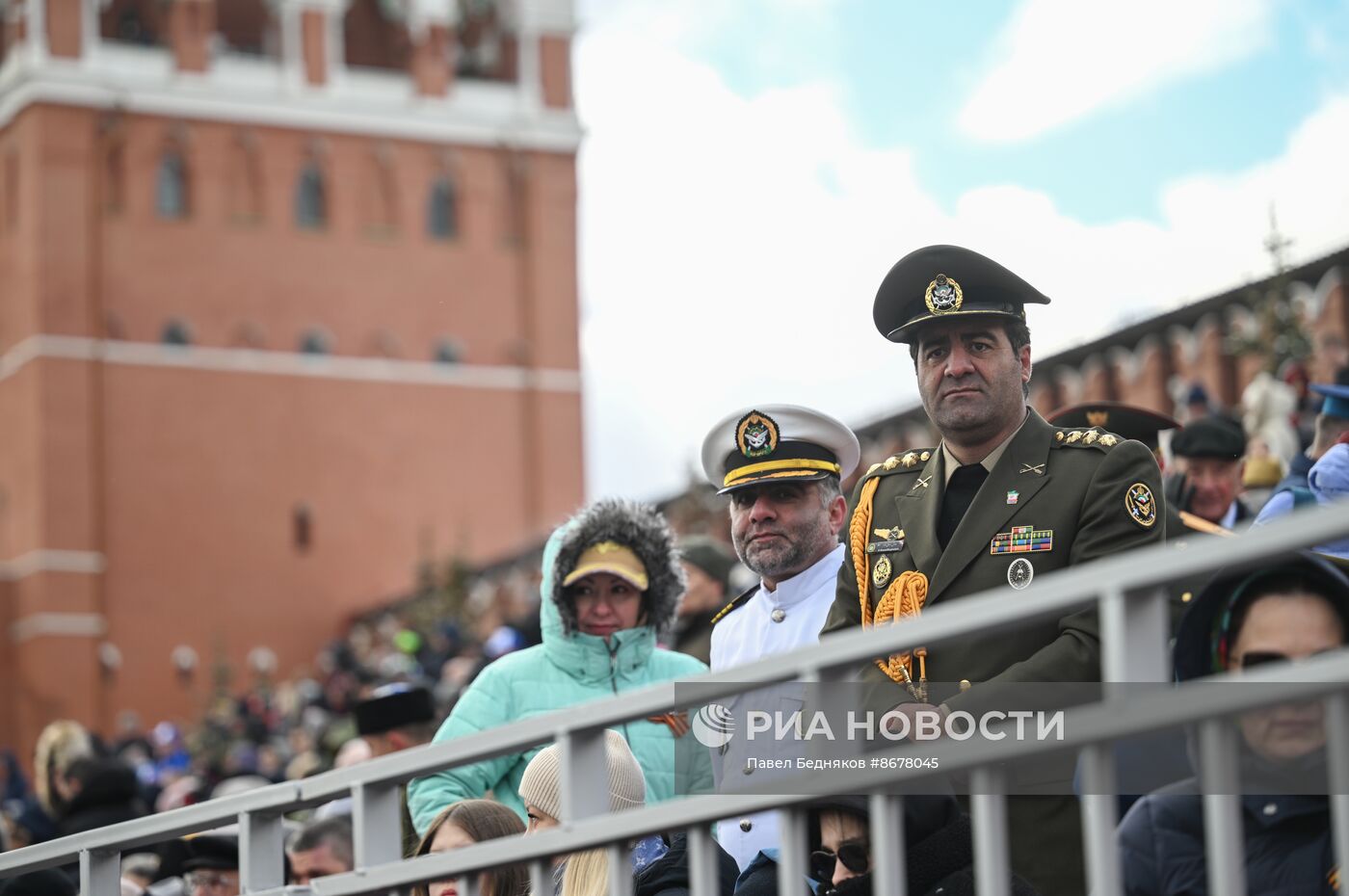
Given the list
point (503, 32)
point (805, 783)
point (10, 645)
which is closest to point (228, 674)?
point (10, 645)

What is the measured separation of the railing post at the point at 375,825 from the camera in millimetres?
3334

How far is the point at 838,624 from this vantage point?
158 inches

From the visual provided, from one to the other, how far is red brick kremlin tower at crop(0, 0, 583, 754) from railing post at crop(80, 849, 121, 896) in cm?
3353

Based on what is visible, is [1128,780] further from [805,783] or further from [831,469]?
[831,469]

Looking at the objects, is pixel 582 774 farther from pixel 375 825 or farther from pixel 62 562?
pixel 62 562

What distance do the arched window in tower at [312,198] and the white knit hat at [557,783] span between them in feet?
122

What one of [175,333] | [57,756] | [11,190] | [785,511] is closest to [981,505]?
Answer: [785,511]

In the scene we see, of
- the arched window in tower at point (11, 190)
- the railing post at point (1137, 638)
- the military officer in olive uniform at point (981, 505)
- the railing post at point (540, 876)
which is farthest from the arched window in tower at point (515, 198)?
the railing post at point (1137, 638)

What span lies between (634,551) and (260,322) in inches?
1382

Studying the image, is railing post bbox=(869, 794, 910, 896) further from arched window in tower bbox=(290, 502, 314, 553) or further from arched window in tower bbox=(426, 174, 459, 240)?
arched window in tower bbox=(426, 174, 459, 240)

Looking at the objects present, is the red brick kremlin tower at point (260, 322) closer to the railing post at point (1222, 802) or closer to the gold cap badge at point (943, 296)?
the gold cap badge at point (943, 296)

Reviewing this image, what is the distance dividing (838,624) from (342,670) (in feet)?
62.9

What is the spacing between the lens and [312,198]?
40969mm

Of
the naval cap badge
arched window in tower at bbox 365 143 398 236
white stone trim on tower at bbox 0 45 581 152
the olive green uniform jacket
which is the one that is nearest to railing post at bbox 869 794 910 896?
the olive green uniform jacket
